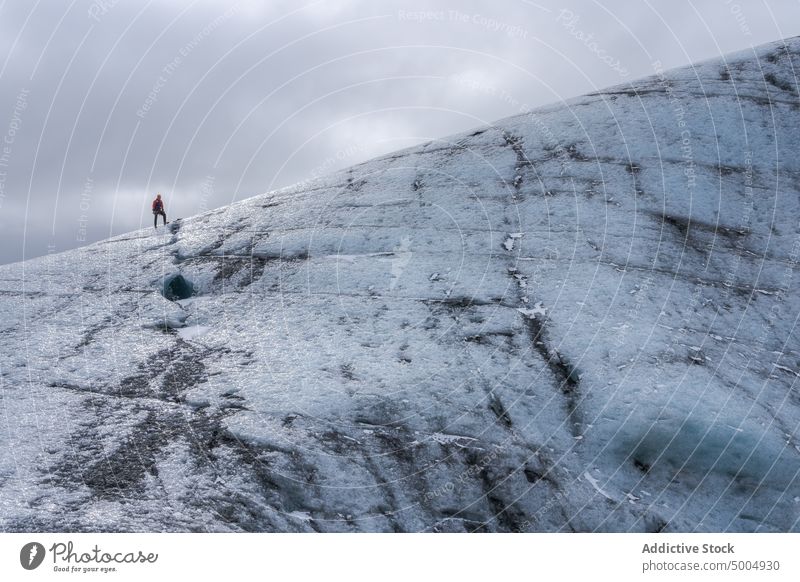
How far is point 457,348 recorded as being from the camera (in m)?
10.6

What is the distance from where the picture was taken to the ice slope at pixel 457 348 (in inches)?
334

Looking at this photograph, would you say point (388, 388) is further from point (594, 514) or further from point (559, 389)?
point (594, 514)

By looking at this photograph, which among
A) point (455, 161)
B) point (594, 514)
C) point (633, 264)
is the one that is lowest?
point (594, 514)

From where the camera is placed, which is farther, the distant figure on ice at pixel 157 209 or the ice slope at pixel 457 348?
the distant figure on ice at pixel 157 209

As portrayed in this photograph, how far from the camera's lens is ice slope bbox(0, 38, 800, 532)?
8.49 metres

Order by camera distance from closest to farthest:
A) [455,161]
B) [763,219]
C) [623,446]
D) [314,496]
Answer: [314,496]
[623,446]
[763,219]
[455,161]

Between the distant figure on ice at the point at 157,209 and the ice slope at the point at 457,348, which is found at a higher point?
the distant figure on ice at the point at 157,209

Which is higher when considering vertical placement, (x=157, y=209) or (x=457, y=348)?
(x=157, y=209)

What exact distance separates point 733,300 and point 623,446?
14.6ft

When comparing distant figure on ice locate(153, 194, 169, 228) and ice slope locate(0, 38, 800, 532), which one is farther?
distant figure on ice locate(153, 194, 169, 228)

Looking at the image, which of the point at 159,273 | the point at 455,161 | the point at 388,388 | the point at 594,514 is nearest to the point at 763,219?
the point at 455,161

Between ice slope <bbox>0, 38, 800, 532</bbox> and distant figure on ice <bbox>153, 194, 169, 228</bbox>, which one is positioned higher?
distant figure on ice <bbox>153, 194, 169, 228</bbox>

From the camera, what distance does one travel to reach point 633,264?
12320 mm

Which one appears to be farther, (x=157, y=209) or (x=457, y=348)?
(x=157, y=209)
